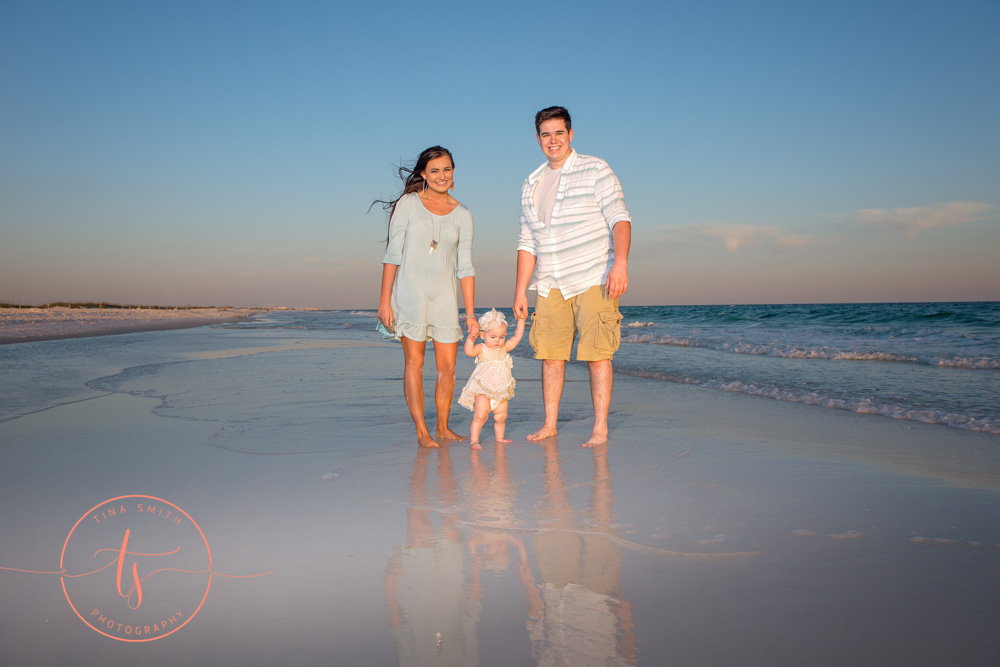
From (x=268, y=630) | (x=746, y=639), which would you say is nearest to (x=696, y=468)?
(x=746, y=639)

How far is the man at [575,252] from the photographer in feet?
12.8

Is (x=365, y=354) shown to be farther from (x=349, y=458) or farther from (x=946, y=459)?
(x=946, y=459)

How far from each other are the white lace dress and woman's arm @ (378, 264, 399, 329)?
0.67 meters

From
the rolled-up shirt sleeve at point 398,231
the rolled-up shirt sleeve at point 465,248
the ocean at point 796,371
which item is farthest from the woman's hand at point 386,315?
the ocean at point 796,371

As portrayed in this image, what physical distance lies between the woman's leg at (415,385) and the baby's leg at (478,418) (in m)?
0.26

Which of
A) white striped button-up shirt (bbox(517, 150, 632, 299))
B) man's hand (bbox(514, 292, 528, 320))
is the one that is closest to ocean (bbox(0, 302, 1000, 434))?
white striped button-up shirt (bbox(517, 150, 632, 299))

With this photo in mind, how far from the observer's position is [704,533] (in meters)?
2.32

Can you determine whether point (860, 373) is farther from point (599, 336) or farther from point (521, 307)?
point (521, 307)

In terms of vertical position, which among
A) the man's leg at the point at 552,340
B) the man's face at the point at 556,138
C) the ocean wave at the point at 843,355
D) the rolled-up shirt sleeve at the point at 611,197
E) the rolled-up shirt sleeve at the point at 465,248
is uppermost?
the man's face at the point at 556,138

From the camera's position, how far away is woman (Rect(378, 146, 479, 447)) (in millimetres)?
4012

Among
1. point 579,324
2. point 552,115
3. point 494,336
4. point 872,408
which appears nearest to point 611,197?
point 552,115

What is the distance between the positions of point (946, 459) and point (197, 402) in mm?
5656

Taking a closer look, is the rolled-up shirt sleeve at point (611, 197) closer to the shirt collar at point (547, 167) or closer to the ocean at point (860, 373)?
the shirt collar at point (547, 167)

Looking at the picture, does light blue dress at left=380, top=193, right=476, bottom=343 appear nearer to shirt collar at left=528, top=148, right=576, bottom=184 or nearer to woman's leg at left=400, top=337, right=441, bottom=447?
woman's leg at left=400, top=337, right=441, bottom=447
